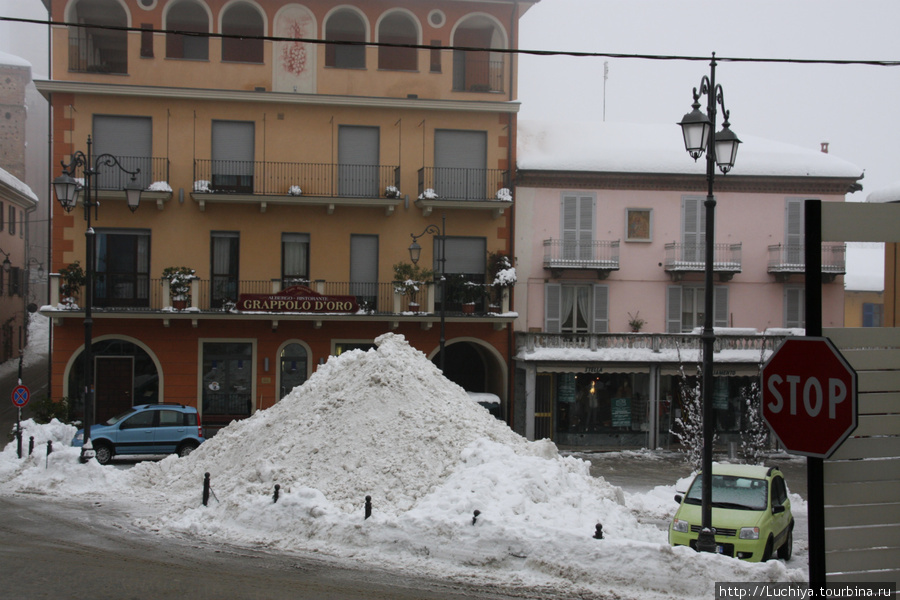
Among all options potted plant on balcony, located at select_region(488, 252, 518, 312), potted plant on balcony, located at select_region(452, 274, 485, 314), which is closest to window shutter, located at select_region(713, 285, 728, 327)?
potted plant on balcony, located at select_region(488, 252, 518, 312)

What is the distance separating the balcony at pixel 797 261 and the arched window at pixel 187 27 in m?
21.1

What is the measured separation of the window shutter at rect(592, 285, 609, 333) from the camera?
29.4 m

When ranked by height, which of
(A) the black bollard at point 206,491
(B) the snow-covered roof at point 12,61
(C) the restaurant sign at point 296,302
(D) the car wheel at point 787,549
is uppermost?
(B) the snow-covered roof at point 12,61

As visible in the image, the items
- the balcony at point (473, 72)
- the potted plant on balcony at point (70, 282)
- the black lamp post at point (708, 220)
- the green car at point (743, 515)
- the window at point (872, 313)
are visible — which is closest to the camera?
the black lamp post at point (708, 220)

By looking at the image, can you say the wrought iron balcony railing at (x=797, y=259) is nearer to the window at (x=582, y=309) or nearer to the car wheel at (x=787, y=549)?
the window at (x=582, y=309)

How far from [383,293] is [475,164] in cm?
557

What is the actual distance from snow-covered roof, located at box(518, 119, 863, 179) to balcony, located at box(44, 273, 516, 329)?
5.48 m

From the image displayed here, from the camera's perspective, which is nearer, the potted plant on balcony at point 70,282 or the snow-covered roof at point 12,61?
the potted plant on balcony at point 70,282

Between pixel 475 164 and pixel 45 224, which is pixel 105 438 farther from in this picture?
pixel 45 224

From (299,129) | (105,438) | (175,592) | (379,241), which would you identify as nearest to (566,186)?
(379,241)

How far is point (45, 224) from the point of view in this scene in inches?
2480

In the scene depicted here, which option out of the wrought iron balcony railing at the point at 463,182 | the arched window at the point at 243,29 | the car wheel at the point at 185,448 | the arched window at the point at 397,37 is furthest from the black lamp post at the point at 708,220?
the arched window at the point at 243,29

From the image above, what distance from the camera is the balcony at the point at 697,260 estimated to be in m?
29.1

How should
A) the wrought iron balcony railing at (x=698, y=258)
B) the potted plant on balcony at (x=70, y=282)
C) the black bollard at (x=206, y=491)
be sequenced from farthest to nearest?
the wrought iron balcony railing at (x=698, y=258) < the potted plant on balcony at (x=70, y=282) < the black bollard at (x=206, y=491)
